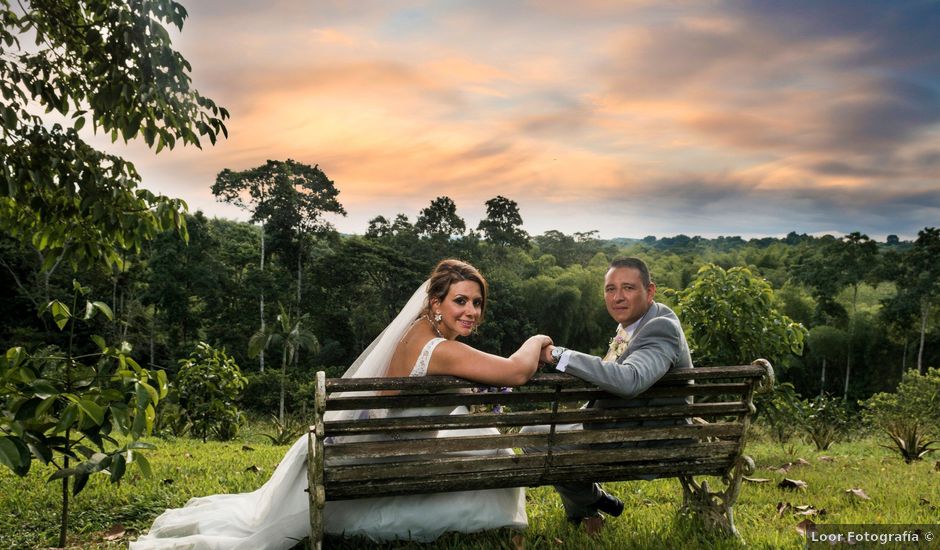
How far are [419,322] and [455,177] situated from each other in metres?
51.9

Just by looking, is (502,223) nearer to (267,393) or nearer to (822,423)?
(267,393)

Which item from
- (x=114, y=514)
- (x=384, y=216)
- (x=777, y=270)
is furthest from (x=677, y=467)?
(x=777, y=270)

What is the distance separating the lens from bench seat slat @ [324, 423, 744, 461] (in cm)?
299

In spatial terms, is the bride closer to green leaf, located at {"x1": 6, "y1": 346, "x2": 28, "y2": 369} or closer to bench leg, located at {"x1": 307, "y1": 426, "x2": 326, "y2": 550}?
bench leg, located at {"x1": 307, "y1": 426, "x2": 326, "y2": 550}

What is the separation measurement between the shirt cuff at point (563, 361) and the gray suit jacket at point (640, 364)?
1 centimetres

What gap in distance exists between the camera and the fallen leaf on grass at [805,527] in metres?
3.66

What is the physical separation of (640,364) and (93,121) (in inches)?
152

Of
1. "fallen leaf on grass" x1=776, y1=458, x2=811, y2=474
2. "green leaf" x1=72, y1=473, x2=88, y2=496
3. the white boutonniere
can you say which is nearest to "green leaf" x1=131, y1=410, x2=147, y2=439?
"green leaf" x1=72, y1=473, x2=88, y2=496

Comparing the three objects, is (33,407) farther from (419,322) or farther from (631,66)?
(631,66)

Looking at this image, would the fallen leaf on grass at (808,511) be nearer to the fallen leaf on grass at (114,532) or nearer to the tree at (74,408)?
the tree at (74,408)

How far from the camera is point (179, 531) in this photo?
12.5 ft

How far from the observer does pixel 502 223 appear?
57.6 m

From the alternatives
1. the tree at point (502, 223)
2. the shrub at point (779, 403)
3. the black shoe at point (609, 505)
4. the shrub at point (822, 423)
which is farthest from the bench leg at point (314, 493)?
the tree at point (502, 223)

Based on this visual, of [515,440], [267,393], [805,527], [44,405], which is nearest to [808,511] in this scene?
[805,527]
